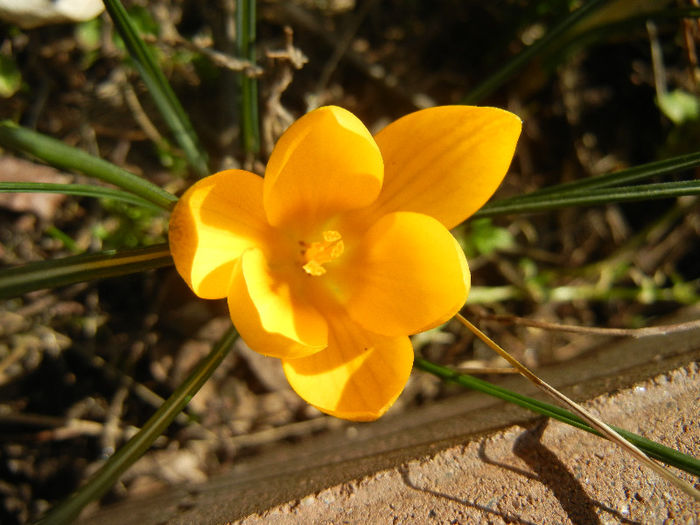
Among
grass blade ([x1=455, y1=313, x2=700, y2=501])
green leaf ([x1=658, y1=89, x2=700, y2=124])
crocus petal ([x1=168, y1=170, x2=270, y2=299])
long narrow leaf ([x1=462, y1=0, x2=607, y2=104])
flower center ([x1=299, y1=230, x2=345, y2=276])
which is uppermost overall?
long narrow leaf ([x1=462, y1=0, x2=607, y2=104])

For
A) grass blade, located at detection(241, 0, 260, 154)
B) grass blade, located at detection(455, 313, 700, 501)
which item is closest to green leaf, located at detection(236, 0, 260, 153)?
grass blade, located at detection(241, 0, 260, 154)

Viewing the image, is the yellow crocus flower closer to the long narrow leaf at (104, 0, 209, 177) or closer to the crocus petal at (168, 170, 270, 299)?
the crocus petal at (168, 170, 270, 299)

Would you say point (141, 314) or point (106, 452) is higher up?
point (141, 314)

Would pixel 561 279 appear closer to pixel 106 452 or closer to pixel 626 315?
pixel 626 315

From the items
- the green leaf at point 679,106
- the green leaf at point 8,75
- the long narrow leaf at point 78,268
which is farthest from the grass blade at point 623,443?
the green leaf at point 8,75

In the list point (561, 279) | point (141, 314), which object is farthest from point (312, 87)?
point (561, 279)

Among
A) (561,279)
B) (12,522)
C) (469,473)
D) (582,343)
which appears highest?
(469,473)

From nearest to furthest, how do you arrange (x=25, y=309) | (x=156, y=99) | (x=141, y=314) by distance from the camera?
(x=156, y=99) → (x=25, y=309) → (x=141, y=314)
